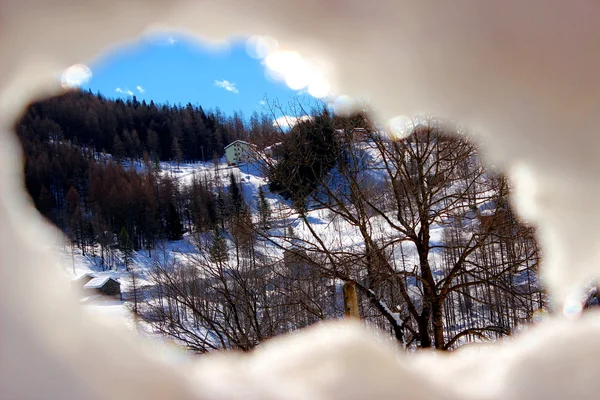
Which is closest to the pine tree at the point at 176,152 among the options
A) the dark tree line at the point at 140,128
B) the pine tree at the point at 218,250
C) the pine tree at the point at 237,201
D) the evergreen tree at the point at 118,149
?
the dark tree line at the point at 140,128

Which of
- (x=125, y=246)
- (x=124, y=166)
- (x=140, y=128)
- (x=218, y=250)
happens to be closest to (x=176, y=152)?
(x=140, y=128)

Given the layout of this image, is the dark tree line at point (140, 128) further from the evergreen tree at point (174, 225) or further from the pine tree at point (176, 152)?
the evergreen tree at point (174, 225)

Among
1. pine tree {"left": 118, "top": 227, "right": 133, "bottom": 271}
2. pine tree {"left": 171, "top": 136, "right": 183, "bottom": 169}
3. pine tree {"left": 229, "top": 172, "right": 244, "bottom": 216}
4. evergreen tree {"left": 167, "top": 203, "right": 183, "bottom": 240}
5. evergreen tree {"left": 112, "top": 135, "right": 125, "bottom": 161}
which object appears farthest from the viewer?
pine tree {"left": 171, "top": 136, "right": 183, "bottom": 169}

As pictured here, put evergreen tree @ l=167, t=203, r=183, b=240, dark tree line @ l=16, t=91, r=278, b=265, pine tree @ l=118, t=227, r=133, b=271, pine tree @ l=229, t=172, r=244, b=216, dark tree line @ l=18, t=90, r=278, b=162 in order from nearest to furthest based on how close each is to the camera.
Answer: pine tree @ l=229, t=172, r=244, b=216 → dark tree line @ l=16, t=91, r=278, b=265 → evergreen tree @ l=167, t=203, r=183, b=240 → pine tree @ l=118, t=227, r=133, b=271 → dark tree line @ l=18, t=90, r=278, b=162

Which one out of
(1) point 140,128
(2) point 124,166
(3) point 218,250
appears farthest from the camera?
(1) point 140,128

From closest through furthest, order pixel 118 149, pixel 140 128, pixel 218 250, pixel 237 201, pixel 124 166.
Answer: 1. pixel 218 250
2. pixel 237 201
3. pixel 124 166
4. pixel 118 149
5. pixel 140 128

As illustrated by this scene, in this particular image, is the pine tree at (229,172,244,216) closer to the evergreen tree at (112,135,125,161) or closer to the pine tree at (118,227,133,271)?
the pine tree at (118,227,133,271)

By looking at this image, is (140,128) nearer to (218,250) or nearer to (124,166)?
(124,166)

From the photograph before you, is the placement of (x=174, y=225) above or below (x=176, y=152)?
below

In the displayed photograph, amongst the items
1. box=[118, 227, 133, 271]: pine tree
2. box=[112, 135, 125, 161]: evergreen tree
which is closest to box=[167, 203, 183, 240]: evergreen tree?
box=[118, 227, 133, 271]: pine tree

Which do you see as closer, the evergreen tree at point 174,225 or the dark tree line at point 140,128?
the evergreen tree at point 174,225

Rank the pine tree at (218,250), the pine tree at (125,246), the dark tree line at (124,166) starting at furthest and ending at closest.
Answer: the pine tree at (125,246) < the dark tree line at (124,166) < the pine tree at (218,250)

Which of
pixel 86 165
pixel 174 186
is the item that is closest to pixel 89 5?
pixel 174 186
